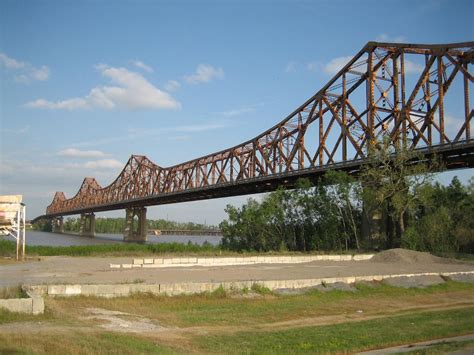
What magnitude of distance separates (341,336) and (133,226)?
11471cm

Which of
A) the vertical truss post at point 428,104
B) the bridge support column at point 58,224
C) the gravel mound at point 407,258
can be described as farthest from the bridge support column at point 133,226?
the gravel mound at point 407,258

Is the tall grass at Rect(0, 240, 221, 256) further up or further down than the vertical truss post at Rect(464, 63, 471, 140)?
further down

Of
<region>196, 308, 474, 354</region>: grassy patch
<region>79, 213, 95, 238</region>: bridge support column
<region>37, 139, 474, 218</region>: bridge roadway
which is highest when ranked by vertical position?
<region>37, 139, 474, 218</region>: bridge roadway

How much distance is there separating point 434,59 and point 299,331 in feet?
153

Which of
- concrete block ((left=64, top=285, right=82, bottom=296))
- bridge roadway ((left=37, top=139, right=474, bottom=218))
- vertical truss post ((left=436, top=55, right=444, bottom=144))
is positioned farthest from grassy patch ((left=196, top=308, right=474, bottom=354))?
vertical truss post ((left=436, top=55, right=444, bottom=144))

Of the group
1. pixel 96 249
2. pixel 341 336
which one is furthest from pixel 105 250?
pixel 341 336

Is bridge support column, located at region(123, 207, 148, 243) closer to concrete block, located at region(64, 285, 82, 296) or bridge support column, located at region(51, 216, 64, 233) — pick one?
bridge support column, located at region(51, 216, 64, 233)

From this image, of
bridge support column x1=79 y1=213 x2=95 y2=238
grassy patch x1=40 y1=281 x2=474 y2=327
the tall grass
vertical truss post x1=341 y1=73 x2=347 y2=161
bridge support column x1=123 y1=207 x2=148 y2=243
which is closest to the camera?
grassy patch x1=40 y1=281 x2=474 y2=327

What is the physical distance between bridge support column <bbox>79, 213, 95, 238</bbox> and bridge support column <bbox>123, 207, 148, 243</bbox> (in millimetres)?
23892

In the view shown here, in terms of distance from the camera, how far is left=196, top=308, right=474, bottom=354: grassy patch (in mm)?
11226

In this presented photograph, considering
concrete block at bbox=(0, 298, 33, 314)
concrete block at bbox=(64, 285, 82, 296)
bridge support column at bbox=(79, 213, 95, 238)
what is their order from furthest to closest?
bridge support column at bbox=(79, 213, 95, 238)
concrete block at bbox=(64, 285, 82, 296)
concrete block at bbox=(0, 298, 33, 314)

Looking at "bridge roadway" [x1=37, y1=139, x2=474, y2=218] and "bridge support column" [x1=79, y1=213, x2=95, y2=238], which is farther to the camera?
"bridge support column" [x1=79, y1=213, x2=95, y2=238]

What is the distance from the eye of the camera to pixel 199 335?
1212 cm

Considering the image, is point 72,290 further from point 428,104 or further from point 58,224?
point 58,224
